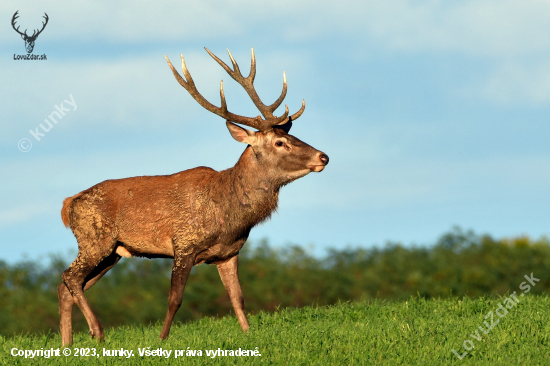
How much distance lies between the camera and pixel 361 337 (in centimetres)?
814

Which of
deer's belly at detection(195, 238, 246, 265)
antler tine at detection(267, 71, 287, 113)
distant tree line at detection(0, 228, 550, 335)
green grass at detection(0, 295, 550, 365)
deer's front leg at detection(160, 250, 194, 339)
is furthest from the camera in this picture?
distant tree line at detection(0, 228, 550, 335)

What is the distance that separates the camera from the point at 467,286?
50.6ft

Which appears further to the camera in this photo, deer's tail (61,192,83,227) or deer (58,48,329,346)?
deer's tail (61,192,83,227)

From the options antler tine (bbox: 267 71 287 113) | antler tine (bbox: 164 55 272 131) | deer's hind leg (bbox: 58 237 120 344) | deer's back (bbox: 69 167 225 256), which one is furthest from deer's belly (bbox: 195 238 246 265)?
antler tine (bbox: 267 71 287 113)

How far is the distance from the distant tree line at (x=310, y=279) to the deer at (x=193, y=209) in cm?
546

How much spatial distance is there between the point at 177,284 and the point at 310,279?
22.9ft

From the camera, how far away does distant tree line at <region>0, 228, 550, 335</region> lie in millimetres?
15227

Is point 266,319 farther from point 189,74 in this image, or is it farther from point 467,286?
point 467,286

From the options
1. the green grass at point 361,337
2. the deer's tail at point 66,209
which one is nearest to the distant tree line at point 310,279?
the green grass at point 361,337

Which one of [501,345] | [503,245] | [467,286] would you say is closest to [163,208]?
[501,345]

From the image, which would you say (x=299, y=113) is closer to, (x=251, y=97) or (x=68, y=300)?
(x=251, y=97)

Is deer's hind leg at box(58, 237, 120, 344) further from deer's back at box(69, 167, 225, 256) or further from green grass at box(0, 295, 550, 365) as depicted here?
green grass at box(0, 295, 550, 365)

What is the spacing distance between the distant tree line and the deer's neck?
19.8 feet

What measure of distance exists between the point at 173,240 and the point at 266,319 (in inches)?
89.6
